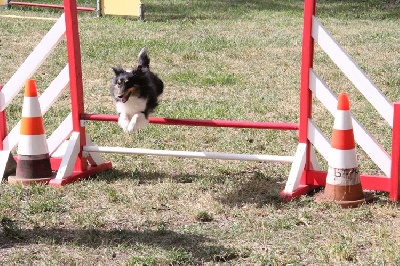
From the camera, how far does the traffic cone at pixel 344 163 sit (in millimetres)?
5824

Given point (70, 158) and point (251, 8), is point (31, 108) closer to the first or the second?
point (70, 158)

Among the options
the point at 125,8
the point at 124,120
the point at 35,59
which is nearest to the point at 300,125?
the point at 124,120

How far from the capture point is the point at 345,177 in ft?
19.1

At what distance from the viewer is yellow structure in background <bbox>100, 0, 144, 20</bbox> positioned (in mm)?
16266

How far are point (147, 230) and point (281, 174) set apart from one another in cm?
169

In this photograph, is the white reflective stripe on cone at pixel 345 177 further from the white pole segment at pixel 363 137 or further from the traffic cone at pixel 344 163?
the white pole segment at pixel 363 137

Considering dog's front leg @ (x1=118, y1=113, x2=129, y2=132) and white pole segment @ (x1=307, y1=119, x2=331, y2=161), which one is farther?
dog's front leg @ (x1=118, y1=113, x2=129, y2=132)

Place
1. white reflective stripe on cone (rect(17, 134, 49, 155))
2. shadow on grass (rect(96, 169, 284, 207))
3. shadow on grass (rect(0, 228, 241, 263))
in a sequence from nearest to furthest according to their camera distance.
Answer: shadow on grass (rect(0, 228, 241, 263))
shadow on grass (rect(96, 169, 284, 207))
white reflective stripe on cone (rect(17, 134, 49, 155))

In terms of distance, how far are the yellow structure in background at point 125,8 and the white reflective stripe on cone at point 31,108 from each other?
32.5 ft

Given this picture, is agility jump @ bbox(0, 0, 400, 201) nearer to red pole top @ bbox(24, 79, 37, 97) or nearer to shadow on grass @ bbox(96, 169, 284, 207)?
shadow on grass @ bbox(96, 169, 284, 207)

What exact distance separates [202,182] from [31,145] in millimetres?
1363

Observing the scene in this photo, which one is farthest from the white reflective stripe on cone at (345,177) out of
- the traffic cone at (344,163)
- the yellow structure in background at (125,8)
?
the yellow structure in background at (125,8)

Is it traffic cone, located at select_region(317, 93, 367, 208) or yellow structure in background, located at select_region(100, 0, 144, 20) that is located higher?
traffic cone, located at select_region(317, 93, 367, 208)

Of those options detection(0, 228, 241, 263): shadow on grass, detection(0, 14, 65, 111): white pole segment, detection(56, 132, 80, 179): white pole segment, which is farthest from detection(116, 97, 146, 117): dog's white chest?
detection(0, 228, 241, 263): shadow on grass
